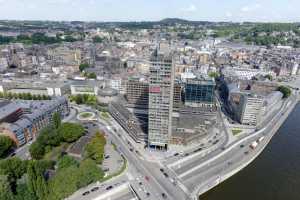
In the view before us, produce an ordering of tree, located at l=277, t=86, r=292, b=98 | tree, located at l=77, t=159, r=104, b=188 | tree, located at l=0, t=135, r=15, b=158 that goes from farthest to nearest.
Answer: tree, located at l=277, t=86, r=292, b=98 < tree, located at l=0, t=135, r=15, b=158 < tree, located at l=77, t=159, r=104, b=188

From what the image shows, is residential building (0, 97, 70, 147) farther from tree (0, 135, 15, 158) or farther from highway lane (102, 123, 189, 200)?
highway lane (102, 123, 189, 200)

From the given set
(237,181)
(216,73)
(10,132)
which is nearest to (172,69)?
(237,181)

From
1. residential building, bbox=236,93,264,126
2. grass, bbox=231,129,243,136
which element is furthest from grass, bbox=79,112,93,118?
residential building, bbox=236,93,264,126

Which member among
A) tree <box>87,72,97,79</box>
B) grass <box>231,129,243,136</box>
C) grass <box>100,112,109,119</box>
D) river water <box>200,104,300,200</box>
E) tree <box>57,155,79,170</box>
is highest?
tree <box>87,72,97,79</box>

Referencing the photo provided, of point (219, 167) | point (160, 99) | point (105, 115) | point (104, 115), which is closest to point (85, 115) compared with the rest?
point (104, 115)

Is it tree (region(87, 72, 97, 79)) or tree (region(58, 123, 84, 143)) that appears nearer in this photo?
tree (region(58, 123, 84, 143))

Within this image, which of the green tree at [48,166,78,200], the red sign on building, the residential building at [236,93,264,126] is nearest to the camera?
the green tree at [48,166,78,200]

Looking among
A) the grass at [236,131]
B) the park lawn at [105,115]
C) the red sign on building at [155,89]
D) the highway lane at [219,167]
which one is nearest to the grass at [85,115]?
the park lawn at [105,115]
